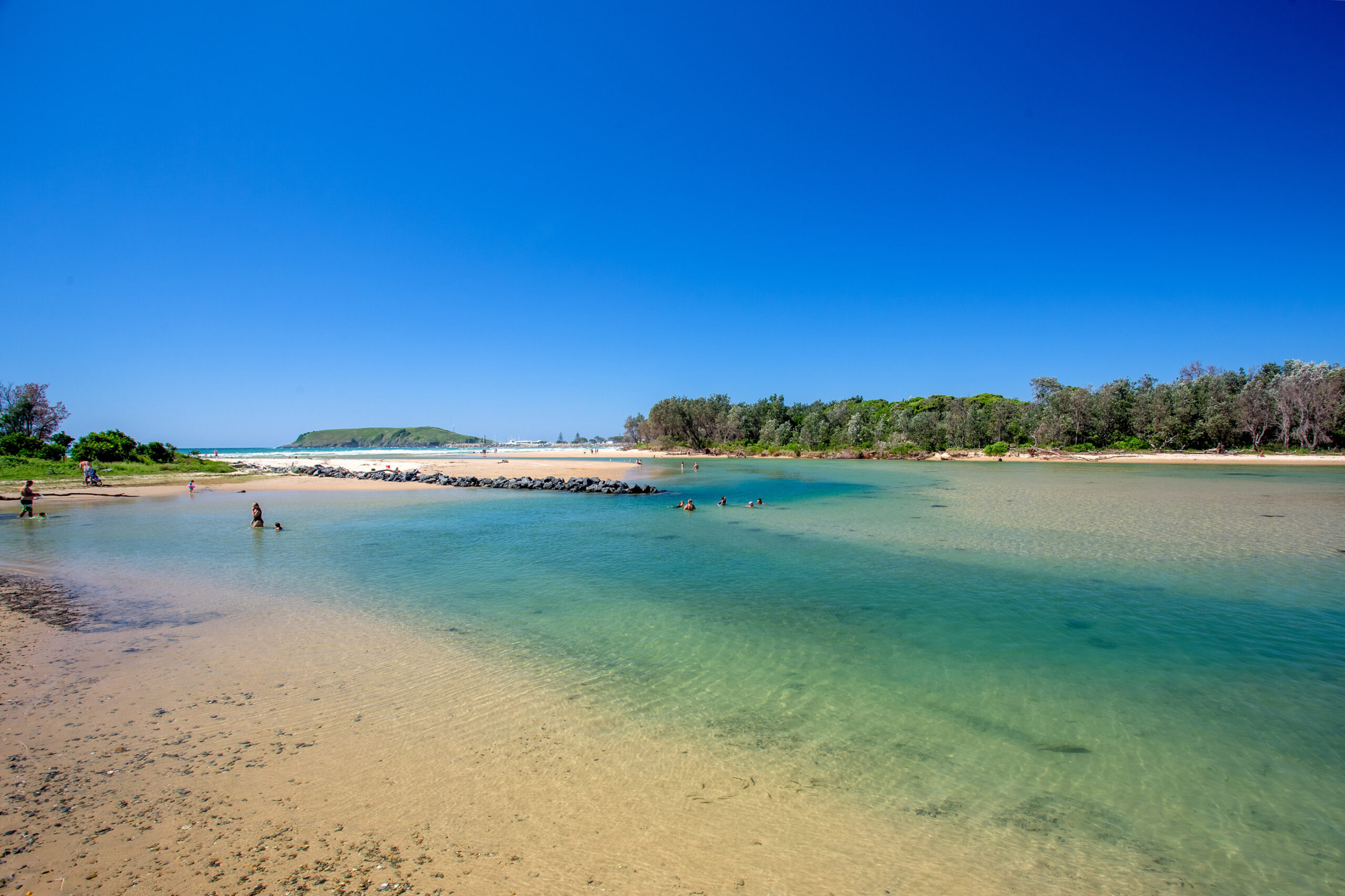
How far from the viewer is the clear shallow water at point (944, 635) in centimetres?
505

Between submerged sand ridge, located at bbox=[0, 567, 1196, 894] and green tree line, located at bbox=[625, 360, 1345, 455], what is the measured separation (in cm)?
8774

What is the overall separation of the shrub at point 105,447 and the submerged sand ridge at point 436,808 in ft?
166

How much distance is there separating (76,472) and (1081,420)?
356 ft

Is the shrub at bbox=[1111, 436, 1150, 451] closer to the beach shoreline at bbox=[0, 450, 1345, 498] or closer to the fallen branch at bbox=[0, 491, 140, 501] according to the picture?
the beach shoreline at bbox=[0, 450, 1345, 498]

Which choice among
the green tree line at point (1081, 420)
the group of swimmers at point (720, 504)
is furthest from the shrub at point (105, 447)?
the green tree line at point (1081, 420)

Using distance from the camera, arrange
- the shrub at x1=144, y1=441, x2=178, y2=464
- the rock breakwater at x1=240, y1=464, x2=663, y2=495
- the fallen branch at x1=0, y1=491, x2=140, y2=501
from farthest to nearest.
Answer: the shrub at x1=144, y1=441, x2=178, y2=464, the rock breakwater at x1=240, y1=464, x2=663, y2=495, the fallen branch at x1=0, y1=491, x2=140, y2=501

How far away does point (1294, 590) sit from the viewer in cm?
1212

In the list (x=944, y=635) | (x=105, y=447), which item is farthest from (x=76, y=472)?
(x=944, y=635)

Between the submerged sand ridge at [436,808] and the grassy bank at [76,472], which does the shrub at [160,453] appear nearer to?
the grassy bank at [76,472]

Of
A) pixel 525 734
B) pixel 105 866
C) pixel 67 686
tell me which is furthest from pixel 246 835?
pixel 67 686

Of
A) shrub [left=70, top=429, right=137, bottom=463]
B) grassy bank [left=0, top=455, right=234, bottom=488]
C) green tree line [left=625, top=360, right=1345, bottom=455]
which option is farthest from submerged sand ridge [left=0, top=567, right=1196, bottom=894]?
green tree line [left=625, top=360, right=1345, bottom=455]

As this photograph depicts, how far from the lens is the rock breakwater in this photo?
37.7 metres

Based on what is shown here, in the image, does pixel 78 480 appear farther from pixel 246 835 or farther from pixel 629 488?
pixel 246 835

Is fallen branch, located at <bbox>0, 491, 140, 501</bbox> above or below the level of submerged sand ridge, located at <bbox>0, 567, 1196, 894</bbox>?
above
